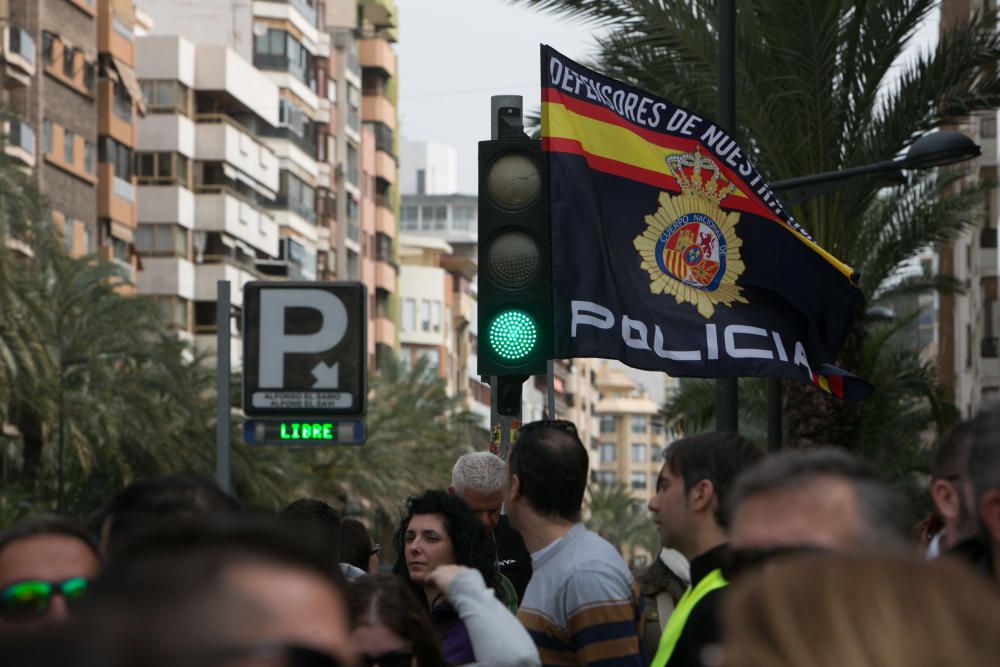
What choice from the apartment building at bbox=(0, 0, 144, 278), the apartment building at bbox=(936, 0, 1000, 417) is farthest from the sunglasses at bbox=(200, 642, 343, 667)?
the apartment building at bbox=(0, 0, 144, 278)

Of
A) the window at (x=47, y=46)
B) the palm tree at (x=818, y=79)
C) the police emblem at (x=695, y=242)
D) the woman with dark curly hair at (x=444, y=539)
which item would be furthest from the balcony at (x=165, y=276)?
the woman with dark curly hair at (x=444, y=539)

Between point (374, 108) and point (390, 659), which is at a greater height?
point (374, 108)

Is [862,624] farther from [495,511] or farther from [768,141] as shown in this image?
[768,141]

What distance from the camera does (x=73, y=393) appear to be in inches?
1724

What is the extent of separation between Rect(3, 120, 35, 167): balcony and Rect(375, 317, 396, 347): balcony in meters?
37.6

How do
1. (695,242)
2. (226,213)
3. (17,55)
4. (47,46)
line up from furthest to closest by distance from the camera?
1. (226,213)
2. (47,46)
3. (17,55)
4. (695,242)

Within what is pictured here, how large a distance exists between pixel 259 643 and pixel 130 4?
71.9 m

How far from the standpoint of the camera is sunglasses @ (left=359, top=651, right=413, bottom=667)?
4.41 meters

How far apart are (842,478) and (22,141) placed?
58.7 metres

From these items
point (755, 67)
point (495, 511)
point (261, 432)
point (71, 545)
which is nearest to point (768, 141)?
point (755, 67)

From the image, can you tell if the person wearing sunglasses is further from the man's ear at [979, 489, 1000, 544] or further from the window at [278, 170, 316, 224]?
the window at [278, 170, 316, 224]

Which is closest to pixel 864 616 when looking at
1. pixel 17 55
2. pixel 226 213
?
pixel 17 55

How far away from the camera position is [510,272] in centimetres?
965

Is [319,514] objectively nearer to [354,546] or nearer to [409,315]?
[354,546]
